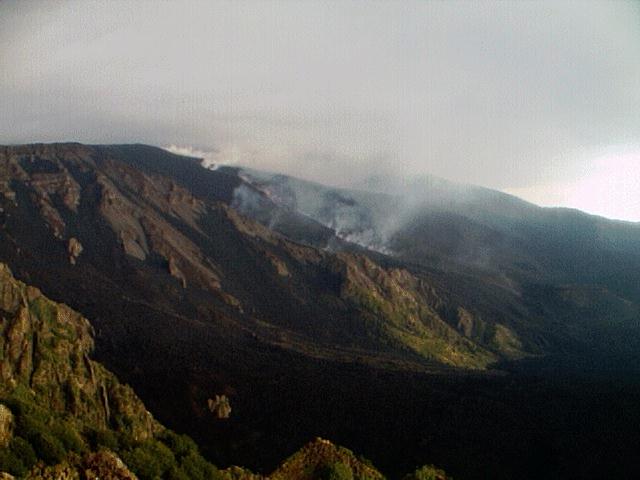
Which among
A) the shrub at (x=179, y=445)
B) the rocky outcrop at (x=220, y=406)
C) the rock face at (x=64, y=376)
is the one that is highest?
the shrub at (x=179, y=445)

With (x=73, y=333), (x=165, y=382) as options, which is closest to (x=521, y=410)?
(x=165, y=382)

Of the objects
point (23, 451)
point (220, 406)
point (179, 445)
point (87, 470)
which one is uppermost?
point (87, 470)

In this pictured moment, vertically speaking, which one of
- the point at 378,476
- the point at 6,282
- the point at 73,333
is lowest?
the point at 73,333

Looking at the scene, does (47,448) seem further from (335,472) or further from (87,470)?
(335,472)

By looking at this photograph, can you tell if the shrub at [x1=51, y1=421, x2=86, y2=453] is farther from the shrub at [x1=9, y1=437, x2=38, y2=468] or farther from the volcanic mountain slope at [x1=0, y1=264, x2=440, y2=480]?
the shrub at [x1=9, y1=437, x2=38, y2=468]

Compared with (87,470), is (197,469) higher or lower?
lower

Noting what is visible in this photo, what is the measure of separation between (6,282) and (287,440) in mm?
57970

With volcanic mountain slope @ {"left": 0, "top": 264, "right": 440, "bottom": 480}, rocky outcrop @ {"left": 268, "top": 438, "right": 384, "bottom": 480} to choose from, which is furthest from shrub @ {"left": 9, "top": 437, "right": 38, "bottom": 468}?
rocky outcrop @ {"left": 268, "top": 438, "right": 384, "bottom": 480}

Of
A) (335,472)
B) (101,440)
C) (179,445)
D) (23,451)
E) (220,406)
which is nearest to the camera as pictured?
(335,472)

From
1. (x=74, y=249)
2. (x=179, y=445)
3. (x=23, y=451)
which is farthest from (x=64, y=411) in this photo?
(x=74, y=249)

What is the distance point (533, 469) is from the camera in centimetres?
8706

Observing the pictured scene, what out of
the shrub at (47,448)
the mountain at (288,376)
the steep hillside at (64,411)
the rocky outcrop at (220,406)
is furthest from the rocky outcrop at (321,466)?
the rocky outcrop at (220,406)

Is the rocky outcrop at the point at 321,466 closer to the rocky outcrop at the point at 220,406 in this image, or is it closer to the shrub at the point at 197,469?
the shrub at the point at 197,469

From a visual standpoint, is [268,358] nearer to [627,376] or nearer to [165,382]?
[165,382]
